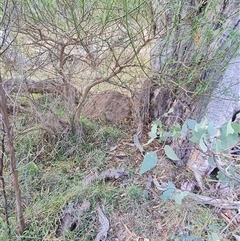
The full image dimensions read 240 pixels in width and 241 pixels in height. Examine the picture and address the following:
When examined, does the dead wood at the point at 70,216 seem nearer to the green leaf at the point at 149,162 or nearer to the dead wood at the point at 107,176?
the dead wood at the point at 107,176

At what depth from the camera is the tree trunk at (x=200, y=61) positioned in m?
1.76

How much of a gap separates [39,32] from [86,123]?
0.81 m

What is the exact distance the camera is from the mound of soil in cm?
255

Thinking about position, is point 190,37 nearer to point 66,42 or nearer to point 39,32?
point 66,42

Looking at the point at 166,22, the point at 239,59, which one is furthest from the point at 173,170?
the point at 166,22

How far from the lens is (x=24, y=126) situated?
2406 mm

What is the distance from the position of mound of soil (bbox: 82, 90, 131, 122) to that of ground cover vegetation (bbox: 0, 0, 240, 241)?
4 centimetres

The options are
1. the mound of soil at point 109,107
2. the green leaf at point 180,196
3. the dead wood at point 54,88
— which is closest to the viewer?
the green leaf at point 180,196

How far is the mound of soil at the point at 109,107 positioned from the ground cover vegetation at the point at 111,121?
0.04 m

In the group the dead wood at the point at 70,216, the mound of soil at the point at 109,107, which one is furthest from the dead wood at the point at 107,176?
the mound of soil at the point at 109,107

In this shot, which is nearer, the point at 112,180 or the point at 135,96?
the point at 112,180

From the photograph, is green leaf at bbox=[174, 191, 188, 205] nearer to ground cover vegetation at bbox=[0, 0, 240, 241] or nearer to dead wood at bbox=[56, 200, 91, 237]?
ground cover vegetation at bbox=[0, 0, 240, 241]

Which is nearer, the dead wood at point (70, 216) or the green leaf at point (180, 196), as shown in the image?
the green leaf at point (180, 196)

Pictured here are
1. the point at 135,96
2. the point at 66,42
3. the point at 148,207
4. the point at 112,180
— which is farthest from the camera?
the point at 135,96
